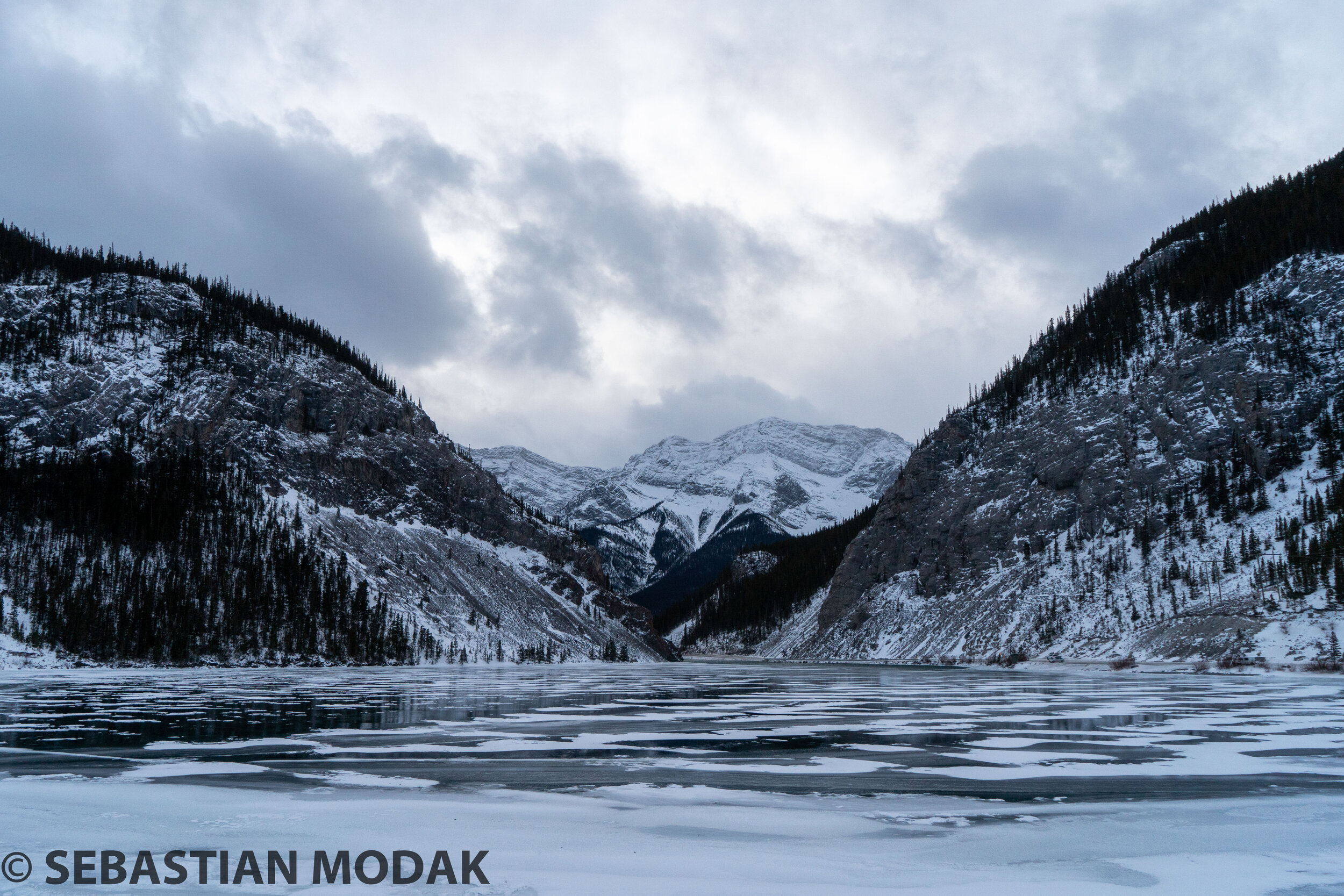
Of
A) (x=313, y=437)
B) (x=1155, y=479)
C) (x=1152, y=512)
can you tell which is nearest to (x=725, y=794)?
(x=1152, y=512)

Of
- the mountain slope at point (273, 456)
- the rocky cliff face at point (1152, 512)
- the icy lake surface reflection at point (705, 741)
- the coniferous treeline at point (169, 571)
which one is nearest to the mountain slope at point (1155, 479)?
the rocky cliff face at point (1152, 512)

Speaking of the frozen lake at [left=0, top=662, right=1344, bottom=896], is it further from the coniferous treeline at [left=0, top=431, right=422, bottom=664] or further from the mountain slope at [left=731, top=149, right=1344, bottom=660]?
the coniferous treeline at [left=0, top=431, right=422, bottom=664]

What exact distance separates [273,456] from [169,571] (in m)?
34.8

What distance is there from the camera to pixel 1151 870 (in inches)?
301

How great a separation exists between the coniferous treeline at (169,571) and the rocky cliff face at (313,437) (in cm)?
499

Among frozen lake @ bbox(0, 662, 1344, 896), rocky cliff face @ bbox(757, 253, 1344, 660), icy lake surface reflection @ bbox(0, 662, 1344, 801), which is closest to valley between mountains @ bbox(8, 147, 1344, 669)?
rocky cliff face @ bbox(757, 253, 1344, 660)

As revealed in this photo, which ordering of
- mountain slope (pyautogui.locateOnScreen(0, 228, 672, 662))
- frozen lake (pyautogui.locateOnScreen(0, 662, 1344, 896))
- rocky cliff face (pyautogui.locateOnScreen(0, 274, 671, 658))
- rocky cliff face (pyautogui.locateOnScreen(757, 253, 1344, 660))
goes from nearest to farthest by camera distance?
frozen lake (pyautogui.locateOnScreen(0, 662, 1344, 896)), rocky cliff face (pyautogui.locateOnScreen(757, 253, 1344, 660)), mountain slope (pyautogui.locateOnScreen(0, 228, 672, 662)), rocky cliff face (pyautogui.locateOnScreen(0, 274, 671, 658))

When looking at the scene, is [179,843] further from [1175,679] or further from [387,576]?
[387,576]

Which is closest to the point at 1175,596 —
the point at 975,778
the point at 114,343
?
the point at 975,778

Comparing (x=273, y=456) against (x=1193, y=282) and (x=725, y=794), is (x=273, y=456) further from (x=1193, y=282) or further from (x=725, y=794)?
(x=1193, y=282)

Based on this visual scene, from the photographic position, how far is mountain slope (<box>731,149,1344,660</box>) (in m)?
87.9

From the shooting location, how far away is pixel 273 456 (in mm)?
137000

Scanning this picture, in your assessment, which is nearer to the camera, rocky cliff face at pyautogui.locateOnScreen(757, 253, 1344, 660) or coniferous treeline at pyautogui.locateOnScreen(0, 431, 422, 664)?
rocky cliff face at pyautogui.locateOnScreen(757, 253, 1344, 660)

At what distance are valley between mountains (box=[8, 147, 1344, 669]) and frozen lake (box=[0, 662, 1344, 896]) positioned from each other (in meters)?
62.1
